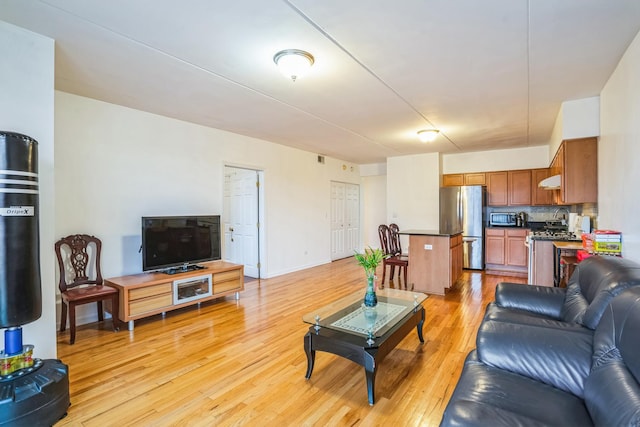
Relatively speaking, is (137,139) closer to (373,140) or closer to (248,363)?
(248,363)

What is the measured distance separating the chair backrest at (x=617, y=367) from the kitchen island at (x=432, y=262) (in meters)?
3.08

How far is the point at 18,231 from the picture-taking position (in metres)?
1.90

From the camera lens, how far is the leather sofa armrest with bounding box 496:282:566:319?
7.88 feet

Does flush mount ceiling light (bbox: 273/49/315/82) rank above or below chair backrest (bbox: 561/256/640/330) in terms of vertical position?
above

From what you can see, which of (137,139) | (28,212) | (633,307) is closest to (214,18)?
(28,212)

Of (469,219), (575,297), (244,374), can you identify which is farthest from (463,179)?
→ (244,374)

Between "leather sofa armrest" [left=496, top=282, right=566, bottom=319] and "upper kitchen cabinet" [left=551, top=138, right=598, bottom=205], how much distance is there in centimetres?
181

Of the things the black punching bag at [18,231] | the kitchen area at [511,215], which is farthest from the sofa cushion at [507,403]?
the kitchen area at [511,215]

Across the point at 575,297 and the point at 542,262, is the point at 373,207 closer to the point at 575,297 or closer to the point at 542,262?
the point at 542,262

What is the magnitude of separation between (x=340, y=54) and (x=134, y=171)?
2965 mm

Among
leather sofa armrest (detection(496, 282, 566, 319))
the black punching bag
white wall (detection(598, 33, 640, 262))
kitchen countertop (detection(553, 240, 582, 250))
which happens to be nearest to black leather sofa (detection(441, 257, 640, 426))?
leather sofa armrest (detection(496, 282, 566, 319))

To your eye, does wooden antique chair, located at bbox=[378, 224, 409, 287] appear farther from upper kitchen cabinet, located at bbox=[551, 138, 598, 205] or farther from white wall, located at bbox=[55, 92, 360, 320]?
upper kitchen cabinet, located at bbox=[551, 138, 598, 205]

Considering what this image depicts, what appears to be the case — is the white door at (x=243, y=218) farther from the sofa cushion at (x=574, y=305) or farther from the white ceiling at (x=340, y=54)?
the sofa cushion at (x=574, y=305)

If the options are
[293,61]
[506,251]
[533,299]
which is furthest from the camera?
[506,251]
